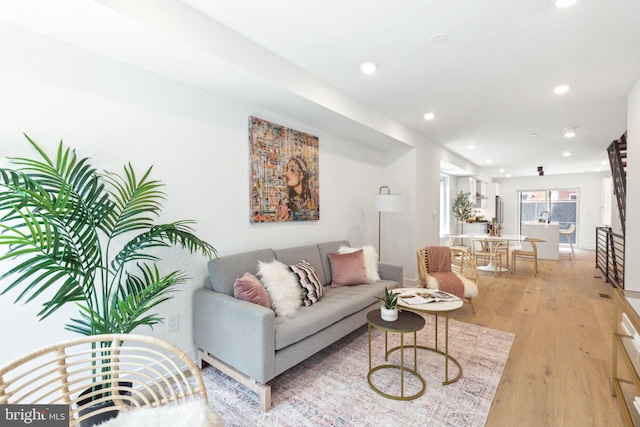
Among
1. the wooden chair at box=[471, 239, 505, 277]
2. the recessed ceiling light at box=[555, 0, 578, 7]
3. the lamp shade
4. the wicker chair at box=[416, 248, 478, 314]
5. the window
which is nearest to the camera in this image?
the recessed ceiling light at box=[555, 0, 578, 7]

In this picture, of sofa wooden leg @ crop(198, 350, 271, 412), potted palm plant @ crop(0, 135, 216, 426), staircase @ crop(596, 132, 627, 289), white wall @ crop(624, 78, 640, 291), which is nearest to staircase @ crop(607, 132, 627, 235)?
staircase @ crop(596, 132, 627, 289)

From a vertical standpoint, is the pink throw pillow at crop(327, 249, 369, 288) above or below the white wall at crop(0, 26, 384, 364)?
below

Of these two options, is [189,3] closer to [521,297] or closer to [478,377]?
[478,377]

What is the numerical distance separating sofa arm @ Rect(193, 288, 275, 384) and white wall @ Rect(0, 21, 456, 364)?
0.18 m

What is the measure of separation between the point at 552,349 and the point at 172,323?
326cm

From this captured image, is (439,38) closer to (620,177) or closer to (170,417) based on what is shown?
(170,417)

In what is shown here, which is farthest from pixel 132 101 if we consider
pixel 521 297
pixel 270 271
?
pixel 521 297

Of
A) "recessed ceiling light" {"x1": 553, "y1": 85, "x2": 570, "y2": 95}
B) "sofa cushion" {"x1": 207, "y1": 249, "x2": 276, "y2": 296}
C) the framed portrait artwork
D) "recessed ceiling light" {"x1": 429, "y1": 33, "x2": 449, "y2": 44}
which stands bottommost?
Result: "sofa cushion" {"x1": 207, "y1": 249, "x2": 276, "y2": 296}

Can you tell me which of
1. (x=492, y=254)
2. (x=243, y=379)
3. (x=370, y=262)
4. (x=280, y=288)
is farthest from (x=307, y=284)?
(x=492, y=254)

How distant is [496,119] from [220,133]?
141 inches

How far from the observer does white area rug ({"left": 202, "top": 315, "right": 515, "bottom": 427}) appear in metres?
1.81

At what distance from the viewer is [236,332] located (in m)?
2.01

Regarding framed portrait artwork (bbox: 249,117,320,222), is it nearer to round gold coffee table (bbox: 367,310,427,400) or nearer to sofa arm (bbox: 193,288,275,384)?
sofa arm (bbox: 193,288,275,384)

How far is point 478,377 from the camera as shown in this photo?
2.23m
